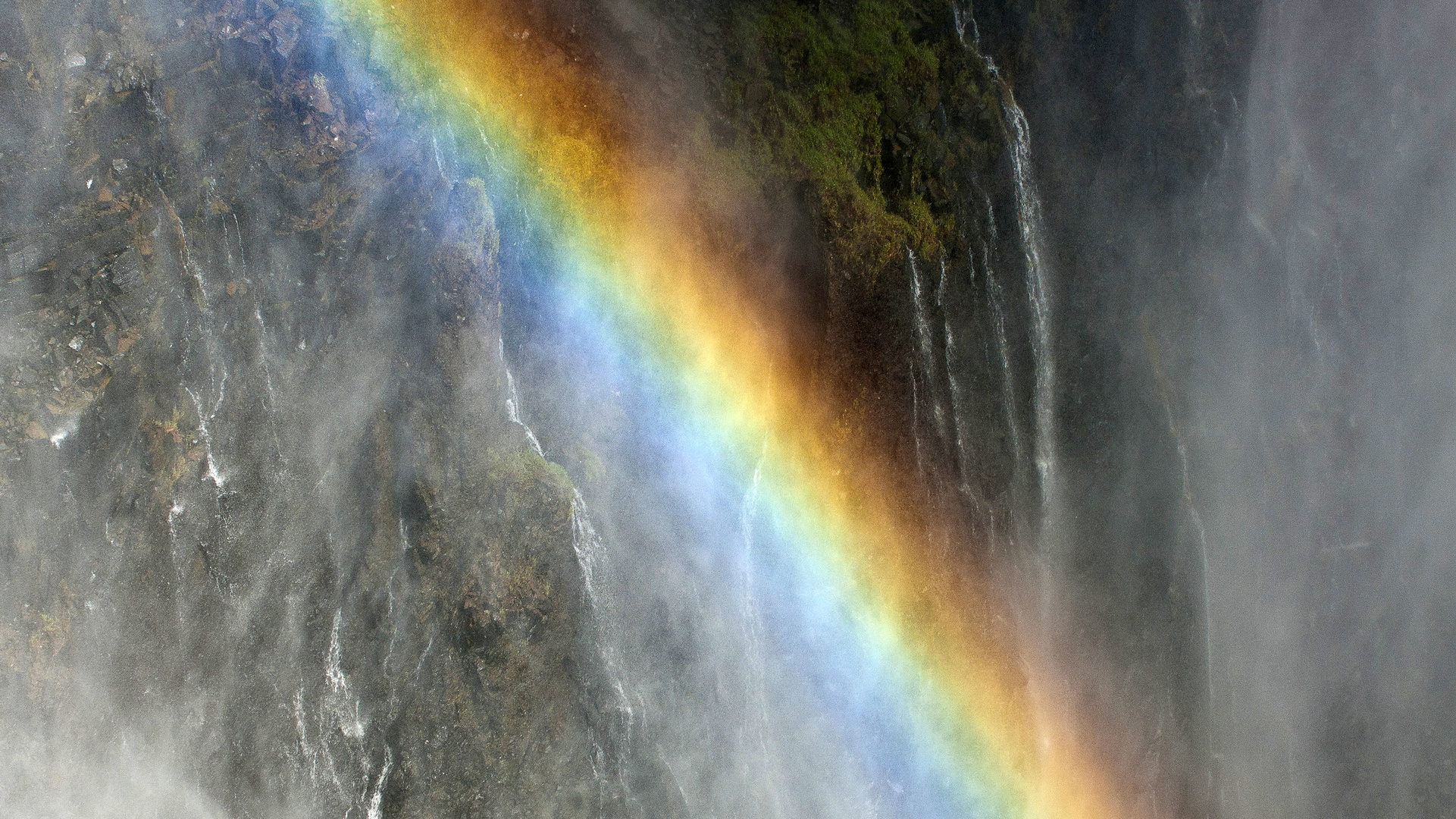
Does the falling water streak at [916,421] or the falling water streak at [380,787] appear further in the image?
the falling water streak at [916,421]

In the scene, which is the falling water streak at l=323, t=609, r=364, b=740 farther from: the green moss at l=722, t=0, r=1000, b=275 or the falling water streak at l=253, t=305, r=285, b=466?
the green moss at l=722, t=0, r=1000, b=275

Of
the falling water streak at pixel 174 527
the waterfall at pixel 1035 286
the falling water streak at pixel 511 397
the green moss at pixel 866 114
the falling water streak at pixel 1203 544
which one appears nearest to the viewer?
the falling water streak at pixel 174 527

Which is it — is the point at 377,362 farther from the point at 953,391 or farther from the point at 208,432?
the point at 953,391

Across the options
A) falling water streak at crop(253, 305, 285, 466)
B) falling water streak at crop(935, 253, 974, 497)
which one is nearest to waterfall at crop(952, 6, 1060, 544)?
falling water streak at crop(935, 253, 974, 497)

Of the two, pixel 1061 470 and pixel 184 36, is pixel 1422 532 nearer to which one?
pixel 1061 470

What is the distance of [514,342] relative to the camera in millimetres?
10609

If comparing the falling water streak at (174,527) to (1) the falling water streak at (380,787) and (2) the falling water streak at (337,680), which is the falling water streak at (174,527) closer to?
(2) the falling water streak at (337,680)

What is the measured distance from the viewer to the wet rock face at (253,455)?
30.0 feet

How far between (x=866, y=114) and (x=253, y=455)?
297 inches

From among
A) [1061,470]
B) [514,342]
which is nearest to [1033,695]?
[1061,470]

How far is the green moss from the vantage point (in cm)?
1160

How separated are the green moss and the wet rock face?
3.45 metres

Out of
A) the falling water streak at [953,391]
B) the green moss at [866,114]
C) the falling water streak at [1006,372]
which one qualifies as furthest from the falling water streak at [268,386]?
the falling water streak at [1006,372]

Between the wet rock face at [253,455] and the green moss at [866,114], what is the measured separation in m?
3.45
